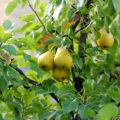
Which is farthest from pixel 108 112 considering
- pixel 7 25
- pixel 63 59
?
pixel 7 25

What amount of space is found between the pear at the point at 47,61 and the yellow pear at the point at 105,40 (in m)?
0.14

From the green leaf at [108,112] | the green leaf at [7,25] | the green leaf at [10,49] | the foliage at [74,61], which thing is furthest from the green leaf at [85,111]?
the green leaf at [7,25]

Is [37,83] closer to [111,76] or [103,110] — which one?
[111,76]

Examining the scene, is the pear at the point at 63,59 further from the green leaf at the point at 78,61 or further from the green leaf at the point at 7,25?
the green leaf at the point at 7,25

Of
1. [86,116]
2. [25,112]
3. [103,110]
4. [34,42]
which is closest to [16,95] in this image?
[25,112]

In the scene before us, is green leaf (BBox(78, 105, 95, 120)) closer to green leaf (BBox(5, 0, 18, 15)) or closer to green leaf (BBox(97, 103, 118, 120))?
green leaf (BBox(97, 103, 118, 120))

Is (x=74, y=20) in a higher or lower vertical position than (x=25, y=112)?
higher

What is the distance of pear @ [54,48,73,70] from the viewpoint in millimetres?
1177

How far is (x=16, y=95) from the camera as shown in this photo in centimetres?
134

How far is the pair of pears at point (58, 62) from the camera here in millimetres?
1184

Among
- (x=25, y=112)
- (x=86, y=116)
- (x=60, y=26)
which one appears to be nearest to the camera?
(x=86, y=116)

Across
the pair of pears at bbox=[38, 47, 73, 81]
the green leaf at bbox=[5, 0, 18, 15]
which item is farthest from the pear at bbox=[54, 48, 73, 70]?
the green leaf at bbox=[5, 0, 18, 15]

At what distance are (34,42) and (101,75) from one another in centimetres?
22

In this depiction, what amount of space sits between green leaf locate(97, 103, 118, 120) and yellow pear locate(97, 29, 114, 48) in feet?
0.73
